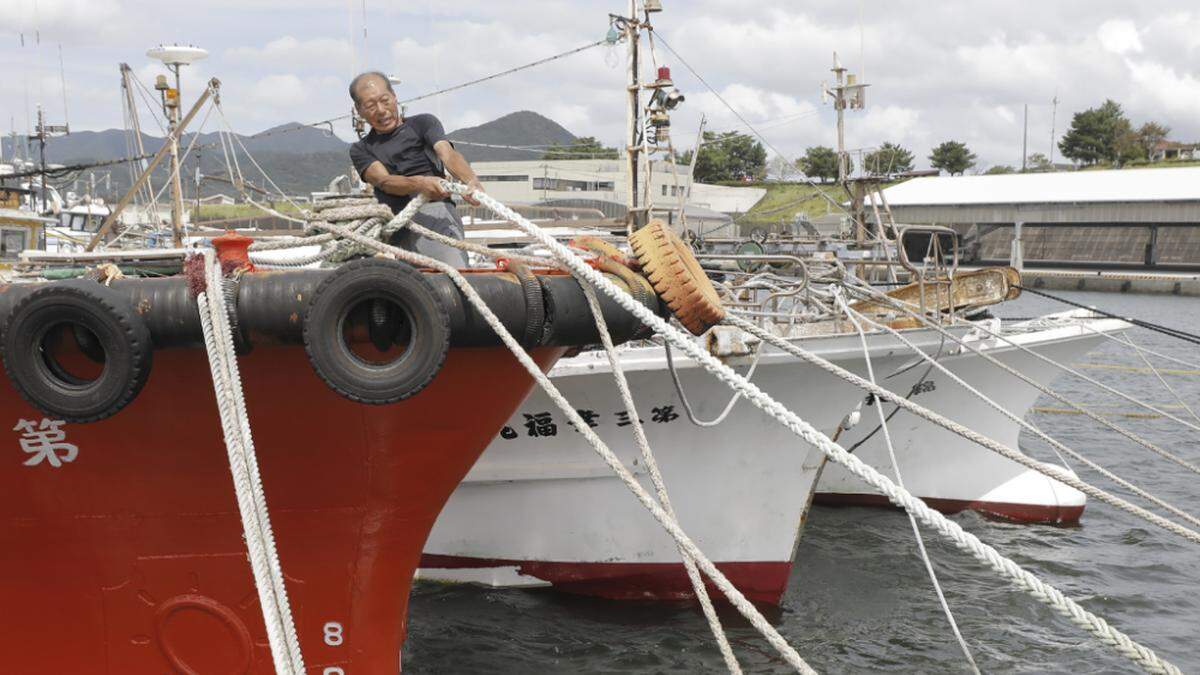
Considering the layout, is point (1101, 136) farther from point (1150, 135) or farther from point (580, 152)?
point (580, 152)

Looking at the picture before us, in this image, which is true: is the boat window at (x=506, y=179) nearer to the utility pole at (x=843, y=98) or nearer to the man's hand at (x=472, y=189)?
the utility pole at (x=843, y=98)

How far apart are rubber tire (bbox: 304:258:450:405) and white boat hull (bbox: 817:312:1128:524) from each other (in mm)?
7741

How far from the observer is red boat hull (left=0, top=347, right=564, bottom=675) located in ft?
15.4

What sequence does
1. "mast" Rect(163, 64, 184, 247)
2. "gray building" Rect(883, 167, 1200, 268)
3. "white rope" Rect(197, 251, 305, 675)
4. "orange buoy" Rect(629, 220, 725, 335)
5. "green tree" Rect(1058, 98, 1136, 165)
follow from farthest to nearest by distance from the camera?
1. "green tree" Rect(1058, 98, 1136, 165)
2. "gray building" Rect(883, 167, 1200, 268)
3. "mast" Rect(163, 64, 184, 247)
4. "orange buoy" Rect(629, 220, 725, 335)
5. "white rope" Rect(197, 251, 305, 675)

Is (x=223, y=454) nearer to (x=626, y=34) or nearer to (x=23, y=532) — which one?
(x=23, y=532)

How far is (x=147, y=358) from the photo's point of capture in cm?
403

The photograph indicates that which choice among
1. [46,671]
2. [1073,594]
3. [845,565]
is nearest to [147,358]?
[46,671]

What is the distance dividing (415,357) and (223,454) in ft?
4.31

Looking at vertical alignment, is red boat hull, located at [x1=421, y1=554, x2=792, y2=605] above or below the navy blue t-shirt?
below

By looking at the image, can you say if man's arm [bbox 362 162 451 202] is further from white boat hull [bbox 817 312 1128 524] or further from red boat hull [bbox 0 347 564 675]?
white boat hull [bbox 817 312 1128 524]

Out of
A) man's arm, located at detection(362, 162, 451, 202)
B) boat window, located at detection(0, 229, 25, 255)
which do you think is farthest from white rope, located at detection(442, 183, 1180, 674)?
boat window, located at detection(0, 229, 25, 255)

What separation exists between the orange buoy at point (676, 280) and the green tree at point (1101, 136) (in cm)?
8078

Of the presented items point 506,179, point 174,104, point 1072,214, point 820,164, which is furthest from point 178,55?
point 820,164

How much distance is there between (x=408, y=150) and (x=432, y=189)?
1.69ft
